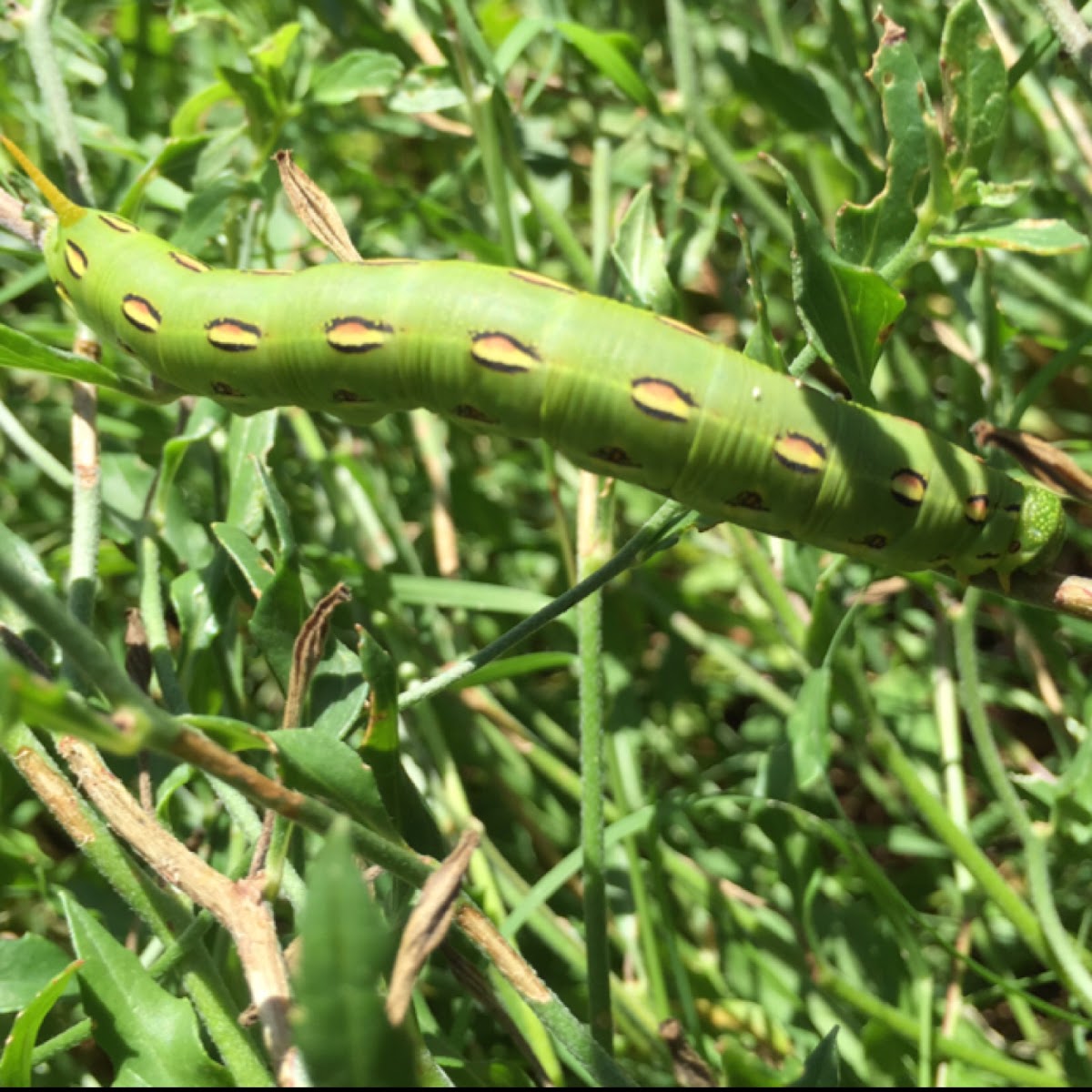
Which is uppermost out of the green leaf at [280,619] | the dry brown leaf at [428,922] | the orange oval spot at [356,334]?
the orange oval spot at [356,334]

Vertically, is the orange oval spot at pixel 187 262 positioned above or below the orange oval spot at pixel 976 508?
above

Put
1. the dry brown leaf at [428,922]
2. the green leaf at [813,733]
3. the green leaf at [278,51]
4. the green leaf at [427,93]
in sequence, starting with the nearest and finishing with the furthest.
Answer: the dry brown leaf at [428,922]
the green leaf at [813,733]
the green leaf at [278,51]
the green leaf at [427,93]

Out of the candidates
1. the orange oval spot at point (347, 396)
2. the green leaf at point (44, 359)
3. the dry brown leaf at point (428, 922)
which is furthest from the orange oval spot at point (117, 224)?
the dry brown leaf at point (428, 922)

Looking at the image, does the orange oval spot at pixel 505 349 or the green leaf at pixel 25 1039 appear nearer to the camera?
the green leaf at pixel 25 1039

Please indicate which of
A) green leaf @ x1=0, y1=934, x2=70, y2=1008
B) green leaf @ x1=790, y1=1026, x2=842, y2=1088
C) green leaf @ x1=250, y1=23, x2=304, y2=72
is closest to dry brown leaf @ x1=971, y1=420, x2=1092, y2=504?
green leaf @ x1=790, y1=1026, x2=842, y2=1088

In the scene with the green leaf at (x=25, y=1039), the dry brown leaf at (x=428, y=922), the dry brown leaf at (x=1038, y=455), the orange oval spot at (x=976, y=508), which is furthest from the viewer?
the dry brown leaf at (x=1038, y=455)

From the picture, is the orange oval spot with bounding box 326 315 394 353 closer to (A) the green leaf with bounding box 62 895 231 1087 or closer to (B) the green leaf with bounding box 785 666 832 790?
(A) the green leaf with bounding box 62 895 231 1087

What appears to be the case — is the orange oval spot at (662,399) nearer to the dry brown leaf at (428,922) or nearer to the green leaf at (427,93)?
the dry brown leaf at (428,922)

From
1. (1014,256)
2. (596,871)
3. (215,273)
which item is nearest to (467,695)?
(596,871)
